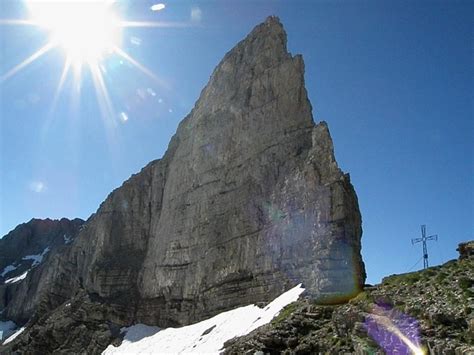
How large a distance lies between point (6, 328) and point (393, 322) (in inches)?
4312

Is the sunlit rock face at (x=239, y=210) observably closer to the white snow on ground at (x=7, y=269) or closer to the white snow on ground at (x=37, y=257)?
the white snow on ground at (x=37, y=257)

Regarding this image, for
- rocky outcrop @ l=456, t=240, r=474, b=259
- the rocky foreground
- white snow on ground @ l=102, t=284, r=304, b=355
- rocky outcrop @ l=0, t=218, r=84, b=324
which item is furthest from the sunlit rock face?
rocky outcrop @ l=0, t=218, r=84, b=324

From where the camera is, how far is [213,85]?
72.9m

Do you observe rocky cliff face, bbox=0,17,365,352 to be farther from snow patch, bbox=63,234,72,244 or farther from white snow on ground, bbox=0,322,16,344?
snow patch, bbox=63,234,72,244

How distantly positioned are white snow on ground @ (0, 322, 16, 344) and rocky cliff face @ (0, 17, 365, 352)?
29982mm

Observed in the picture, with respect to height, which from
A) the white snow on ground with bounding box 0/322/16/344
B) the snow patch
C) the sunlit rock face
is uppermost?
the snow patch

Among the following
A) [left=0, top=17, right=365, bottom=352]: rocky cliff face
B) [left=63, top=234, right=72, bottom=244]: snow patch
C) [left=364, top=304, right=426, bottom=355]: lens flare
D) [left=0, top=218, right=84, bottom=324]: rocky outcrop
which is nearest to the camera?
[left=364, top=304, right=426, bottom=355]: lens flare

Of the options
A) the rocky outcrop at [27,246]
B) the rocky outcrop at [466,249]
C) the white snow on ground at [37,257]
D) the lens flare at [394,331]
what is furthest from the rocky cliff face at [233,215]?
the white snow on ground at [37,257]

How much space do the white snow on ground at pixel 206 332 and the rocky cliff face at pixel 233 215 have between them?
2561mm

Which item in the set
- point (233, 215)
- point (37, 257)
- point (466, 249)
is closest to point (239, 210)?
point (233, 215)

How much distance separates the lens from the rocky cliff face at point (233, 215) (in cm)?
4497

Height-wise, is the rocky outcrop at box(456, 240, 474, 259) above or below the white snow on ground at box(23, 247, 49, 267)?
below

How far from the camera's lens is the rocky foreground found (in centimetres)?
2154

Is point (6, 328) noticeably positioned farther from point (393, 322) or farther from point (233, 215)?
point (393, 322)
